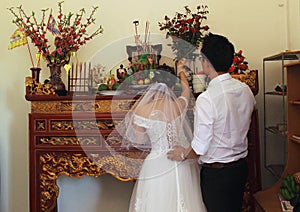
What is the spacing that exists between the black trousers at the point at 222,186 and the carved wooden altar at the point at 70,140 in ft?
1.17

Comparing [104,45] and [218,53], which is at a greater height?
[104,45]

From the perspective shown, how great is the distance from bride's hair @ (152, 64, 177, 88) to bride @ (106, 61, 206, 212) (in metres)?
0.15

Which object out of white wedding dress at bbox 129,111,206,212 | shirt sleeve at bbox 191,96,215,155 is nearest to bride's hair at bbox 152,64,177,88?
white wedding dress at bbox 129,111,206,212

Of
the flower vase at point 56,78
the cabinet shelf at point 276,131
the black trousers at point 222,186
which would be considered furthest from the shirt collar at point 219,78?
the flower vase at point 56,78

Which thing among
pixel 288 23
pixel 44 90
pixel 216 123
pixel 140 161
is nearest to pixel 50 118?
pixel 44 90

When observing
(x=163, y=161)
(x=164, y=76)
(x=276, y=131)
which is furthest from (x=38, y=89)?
(x=276, y=131)

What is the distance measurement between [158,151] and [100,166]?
441 mm

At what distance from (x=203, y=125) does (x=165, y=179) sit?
0.47 metres

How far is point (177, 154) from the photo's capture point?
1.94 metres

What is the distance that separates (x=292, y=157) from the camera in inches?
79.3

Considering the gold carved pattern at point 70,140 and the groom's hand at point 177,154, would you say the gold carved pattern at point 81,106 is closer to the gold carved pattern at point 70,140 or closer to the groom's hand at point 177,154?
the gold carved pattern at point 70,140

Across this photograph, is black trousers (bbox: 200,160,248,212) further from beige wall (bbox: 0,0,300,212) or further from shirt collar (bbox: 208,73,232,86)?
beige wall (bbox: 0,0,300,212)

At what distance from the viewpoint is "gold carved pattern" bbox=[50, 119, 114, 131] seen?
220 cm

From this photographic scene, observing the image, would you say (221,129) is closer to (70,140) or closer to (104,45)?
(70,140)
